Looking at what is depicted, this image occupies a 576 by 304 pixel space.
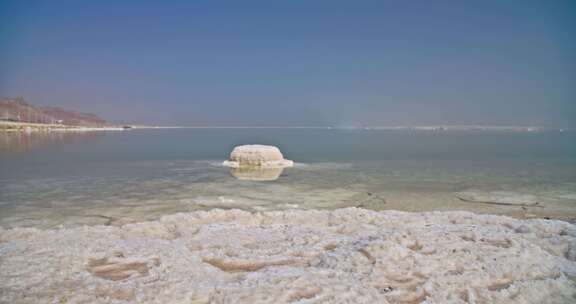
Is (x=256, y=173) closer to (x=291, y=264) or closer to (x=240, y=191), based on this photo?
(x=240, y=191)

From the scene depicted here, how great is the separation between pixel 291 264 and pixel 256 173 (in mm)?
13485

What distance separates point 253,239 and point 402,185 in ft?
32.8

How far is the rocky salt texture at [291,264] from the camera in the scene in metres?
4.76

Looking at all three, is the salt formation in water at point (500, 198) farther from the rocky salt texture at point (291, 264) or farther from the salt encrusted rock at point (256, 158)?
the salt encrusted rock at point (256, 158)

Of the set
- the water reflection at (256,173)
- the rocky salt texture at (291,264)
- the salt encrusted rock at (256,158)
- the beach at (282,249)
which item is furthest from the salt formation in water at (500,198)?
the salt encrusted rock at (256,158)

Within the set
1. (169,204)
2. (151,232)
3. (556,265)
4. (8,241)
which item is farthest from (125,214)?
(556,265)

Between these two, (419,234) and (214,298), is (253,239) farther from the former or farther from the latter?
(419,234)

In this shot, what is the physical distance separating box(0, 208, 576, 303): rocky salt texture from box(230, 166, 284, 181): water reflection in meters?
9.11

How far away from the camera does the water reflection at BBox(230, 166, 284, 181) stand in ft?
57.2

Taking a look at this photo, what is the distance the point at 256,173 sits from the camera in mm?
19297

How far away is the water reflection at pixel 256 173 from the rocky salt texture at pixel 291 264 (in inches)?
358

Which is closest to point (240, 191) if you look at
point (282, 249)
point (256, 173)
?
point (256, 173)

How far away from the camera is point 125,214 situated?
9.95 meters

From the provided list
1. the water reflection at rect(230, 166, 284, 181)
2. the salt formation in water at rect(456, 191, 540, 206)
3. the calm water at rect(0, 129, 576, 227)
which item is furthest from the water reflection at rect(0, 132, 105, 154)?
the salt formation in water at rect(456, 191, 540, 206)
